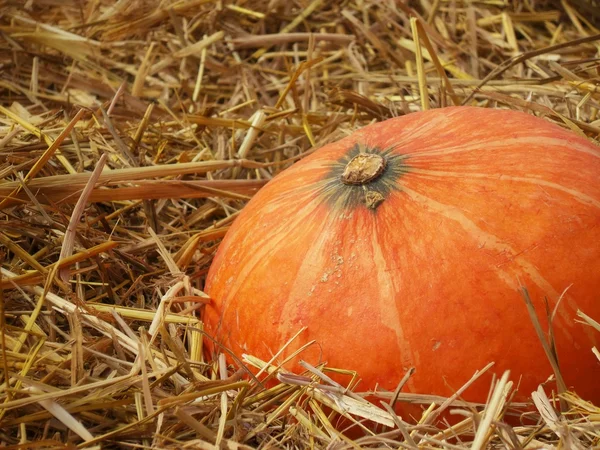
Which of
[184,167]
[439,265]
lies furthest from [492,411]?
[184,167]

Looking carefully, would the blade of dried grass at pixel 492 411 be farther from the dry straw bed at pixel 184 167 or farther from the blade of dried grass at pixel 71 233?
the blade of dried grass at pixel 71 233

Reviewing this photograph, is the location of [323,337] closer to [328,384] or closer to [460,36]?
[328,384]

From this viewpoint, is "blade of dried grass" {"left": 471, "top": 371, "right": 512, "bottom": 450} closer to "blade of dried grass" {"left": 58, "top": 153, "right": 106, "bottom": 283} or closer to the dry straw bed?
the dry straw bed

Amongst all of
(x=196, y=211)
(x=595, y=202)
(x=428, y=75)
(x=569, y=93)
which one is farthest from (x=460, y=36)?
(x=595, y=202)

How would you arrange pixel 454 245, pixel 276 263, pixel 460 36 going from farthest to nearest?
pixel 460 36
pixel 276 263
pixel 454 245

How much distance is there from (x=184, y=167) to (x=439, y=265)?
1.37 metres

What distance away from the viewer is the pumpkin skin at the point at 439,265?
6.66 ft

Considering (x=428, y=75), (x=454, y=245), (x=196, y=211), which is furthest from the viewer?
(x=428, y=75)

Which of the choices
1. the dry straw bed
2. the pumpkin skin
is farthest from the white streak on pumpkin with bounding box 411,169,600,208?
the dry straw bed

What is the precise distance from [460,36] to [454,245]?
297cm

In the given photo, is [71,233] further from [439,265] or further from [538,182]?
[538,182]

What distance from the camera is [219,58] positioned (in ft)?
15.6

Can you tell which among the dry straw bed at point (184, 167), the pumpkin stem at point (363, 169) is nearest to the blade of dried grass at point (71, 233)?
the dry straw bed at point (184, 167)

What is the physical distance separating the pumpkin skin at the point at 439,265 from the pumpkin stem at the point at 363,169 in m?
0.01
